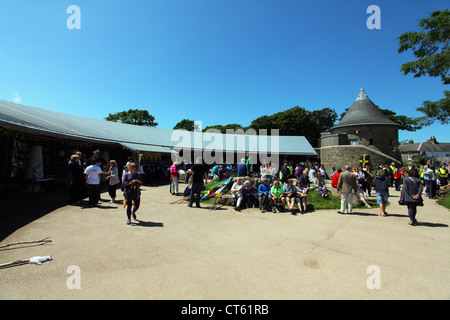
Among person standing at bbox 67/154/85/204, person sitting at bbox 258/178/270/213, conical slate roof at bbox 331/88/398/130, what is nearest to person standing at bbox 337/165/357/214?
person sitting at bbox 258/178/270/213

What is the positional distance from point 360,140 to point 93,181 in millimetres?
35416

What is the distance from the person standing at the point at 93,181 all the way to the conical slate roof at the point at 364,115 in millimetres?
35563

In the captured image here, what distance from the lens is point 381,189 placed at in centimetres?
710

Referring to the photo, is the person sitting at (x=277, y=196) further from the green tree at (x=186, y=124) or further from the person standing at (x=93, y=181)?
the green tree at (x=186, y=124)

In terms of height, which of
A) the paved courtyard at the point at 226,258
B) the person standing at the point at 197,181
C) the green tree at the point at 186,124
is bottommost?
the paved courtyard at the point at 226,258

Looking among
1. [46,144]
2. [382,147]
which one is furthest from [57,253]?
[382,147]

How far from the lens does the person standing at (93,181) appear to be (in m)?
7.15

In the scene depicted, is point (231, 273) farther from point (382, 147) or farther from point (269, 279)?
point (382, 147)

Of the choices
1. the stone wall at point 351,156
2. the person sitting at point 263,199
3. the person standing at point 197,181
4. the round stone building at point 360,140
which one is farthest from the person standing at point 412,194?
the stone wall at point 351,156

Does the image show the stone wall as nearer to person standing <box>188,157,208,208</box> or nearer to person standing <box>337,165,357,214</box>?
person standing <box>337,165,357,214</box>

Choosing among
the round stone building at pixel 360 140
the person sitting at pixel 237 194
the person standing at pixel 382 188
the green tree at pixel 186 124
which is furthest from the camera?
the green tree at pixel 186 124

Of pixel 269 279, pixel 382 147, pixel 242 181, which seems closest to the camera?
pixel 269 279

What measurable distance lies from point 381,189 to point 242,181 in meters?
5.11

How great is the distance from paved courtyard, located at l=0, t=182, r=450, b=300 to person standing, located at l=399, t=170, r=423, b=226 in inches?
17.6
